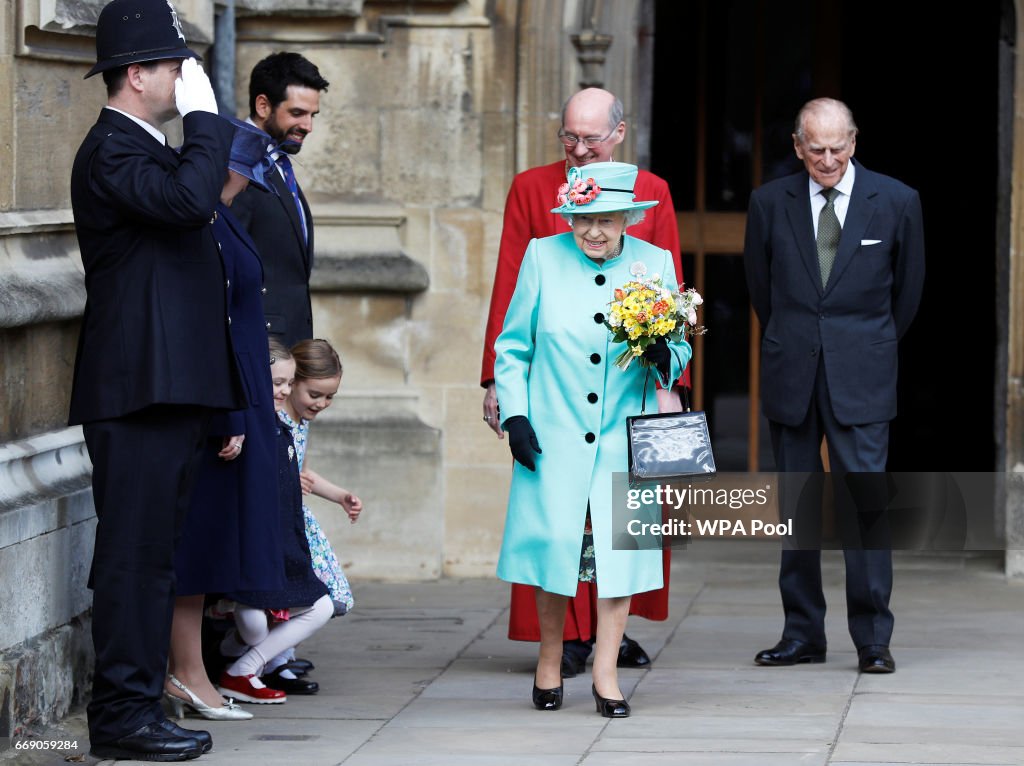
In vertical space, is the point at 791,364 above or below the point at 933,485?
above

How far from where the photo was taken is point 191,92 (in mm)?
5574

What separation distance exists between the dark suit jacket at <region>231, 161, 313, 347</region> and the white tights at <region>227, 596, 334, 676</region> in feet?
2.97

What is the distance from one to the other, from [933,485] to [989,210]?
1.56 meters

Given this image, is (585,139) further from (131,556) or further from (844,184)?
(131,556)

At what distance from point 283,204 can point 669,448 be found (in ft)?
5.36

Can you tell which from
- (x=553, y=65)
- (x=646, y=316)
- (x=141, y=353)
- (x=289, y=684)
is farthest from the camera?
(x=553, y=65)

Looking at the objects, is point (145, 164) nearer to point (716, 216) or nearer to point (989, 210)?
point (716, 216)

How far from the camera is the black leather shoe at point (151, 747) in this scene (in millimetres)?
5484

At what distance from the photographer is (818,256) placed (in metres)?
6.93

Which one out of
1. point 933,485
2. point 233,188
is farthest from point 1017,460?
point 233,188

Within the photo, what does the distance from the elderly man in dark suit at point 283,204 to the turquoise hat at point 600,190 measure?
3.43 feet

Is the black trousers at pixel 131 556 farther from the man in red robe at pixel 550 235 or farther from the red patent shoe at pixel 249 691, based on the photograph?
the man in red robe at pixel 550 235

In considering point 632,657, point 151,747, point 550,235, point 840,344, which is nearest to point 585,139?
point 550,235

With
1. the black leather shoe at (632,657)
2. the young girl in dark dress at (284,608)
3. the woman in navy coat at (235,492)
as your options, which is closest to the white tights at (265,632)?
the young girl in dark dress at (284,608)
